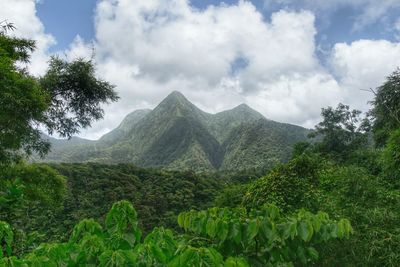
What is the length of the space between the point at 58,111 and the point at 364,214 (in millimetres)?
12233

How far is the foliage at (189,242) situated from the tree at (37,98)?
7.72m

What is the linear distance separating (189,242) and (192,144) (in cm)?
13023

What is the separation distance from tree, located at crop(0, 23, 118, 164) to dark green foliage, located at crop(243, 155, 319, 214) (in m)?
6.64

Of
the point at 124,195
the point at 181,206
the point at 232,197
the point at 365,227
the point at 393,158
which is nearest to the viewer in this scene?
the point at 365,227

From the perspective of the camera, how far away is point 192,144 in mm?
132500

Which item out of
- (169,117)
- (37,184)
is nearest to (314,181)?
(37,184)

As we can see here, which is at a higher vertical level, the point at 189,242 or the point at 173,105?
the point at 173,105

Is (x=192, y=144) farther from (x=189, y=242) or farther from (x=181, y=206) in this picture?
(x=189, y=242)

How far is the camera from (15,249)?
4000 millimetres

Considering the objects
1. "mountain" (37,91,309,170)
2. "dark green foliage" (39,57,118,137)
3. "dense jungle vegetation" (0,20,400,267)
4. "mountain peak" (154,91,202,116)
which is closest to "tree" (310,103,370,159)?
"dense jungle vegetation" (0,20,400,267)

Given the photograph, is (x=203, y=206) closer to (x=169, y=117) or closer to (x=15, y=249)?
(x=15, y=249)

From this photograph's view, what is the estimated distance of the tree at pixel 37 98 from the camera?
916cm

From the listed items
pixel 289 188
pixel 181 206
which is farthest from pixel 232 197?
pixel 181 206

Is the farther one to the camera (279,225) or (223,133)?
(223,133)
